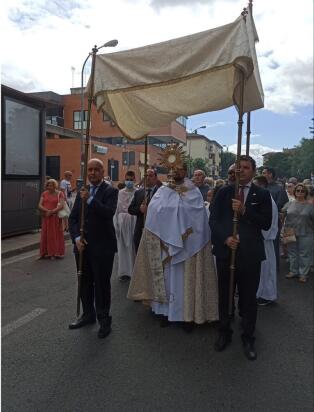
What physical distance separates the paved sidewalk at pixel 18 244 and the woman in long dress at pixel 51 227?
74 cm

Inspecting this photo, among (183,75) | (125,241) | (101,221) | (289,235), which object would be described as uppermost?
(183,75)

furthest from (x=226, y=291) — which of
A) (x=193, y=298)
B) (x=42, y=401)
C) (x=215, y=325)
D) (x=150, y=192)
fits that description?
(x=150, y=192)

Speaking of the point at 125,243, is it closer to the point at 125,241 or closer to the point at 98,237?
the point at 125,241

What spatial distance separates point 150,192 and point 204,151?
96.9 m

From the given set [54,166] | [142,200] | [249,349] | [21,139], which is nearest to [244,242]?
[249,349]

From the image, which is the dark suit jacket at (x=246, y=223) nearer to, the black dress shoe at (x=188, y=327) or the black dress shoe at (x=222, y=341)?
the black dress shoe at (x=222, y=341)

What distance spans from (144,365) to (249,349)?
1052 millimetres

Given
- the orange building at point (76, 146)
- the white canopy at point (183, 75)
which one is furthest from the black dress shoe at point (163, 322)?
the orange building at point (76, 146)

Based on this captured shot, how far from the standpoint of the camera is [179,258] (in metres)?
4.29

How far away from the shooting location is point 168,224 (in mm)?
4355

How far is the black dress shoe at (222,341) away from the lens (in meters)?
3.78

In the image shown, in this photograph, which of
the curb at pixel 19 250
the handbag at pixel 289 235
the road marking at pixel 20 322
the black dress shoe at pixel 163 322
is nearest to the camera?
the road marking at pixel 20 322

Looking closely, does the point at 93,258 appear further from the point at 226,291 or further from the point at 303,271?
the point at 303,271

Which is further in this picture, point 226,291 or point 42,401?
point 226,291
